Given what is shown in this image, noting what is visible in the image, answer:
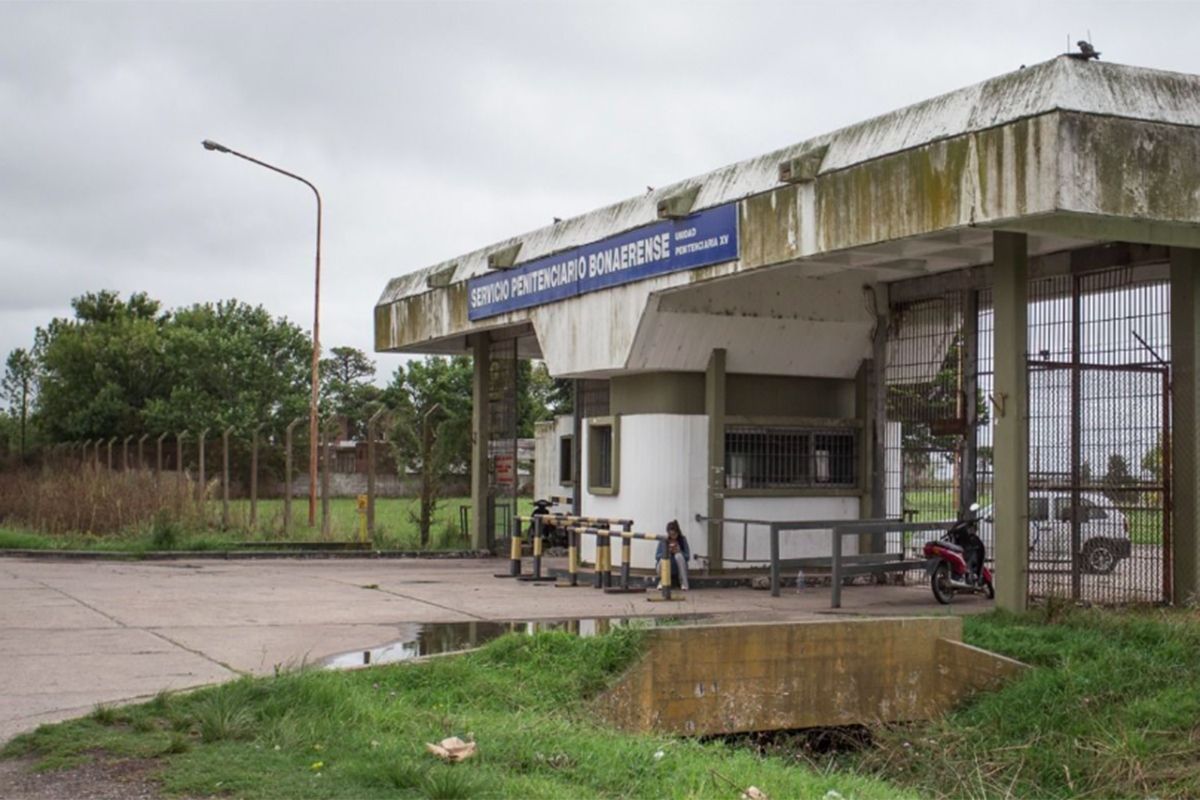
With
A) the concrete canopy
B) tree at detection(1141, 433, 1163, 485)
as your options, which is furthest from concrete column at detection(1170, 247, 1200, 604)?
the concrete canopy

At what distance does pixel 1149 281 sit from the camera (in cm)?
1584

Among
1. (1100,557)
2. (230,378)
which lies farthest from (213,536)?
(230,378)

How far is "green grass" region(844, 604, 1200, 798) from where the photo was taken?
34.6 ft

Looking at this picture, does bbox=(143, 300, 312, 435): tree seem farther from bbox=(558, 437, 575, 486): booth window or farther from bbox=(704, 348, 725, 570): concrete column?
bbox=(704, 348, 725, 570): concrete column

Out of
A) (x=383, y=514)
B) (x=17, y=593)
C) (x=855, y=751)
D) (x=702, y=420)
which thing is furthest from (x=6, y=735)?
(x=383, y=514)

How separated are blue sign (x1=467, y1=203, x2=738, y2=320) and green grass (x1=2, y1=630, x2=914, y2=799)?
7.92 meters

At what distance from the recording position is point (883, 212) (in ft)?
46.6

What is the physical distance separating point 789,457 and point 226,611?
26.4 feet

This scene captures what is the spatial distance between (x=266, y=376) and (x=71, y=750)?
50219 mm

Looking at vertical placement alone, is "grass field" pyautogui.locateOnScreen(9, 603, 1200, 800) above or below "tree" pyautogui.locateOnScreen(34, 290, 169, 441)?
below

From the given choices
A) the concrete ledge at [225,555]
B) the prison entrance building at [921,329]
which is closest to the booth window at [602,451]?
the prison entrance building at [921,329]

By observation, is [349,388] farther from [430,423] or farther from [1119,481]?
[1119,481]

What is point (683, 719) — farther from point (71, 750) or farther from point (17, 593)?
point (17, 593)

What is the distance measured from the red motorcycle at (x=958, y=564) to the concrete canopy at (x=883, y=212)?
322 cm
